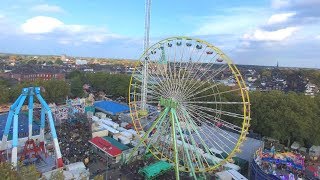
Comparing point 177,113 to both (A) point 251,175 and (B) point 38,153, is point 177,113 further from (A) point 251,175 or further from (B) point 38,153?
(B) point 38,153

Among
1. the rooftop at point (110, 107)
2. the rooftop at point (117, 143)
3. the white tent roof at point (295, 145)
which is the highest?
the rooftop at point (110, 107)

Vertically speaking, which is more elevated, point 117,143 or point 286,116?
point 286,116

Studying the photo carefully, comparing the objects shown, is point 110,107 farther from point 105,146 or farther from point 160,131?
point 160,131

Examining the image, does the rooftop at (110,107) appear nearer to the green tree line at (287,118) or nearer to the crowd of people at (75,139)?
the crowd of people at (75,139)

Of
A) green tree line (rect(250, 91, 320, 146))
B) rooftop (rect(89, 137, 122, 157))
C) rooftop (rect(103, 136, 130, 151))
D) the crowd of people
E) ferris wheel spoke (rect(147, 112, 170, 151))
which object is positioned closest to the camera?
ferris wheel spoke (rect(147, 112, 170, 151))

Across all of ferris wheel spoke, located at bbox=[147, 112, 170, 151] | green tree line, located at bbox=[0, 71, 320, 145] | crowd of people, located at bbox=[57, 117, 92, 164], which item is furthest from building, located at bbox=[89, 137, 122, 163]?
green tree line, located at bbox=[0, 71, 320, 145]

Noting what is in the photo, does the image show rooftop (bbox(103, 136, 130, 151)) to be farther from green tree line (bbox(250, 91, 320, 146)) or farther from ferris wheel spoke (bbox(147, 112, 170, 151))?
green tree line (bbox(250, 91, 320, 146))

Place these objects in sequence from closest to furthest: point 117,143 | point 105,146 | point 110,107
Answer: point 105,146 → point 117,143 → point 110,107

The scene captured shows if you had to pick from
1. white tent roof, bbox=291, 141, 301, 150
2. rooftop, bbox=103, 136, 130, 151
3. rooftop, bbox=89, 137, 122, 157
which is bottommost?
white tent roof, bbox=291, 141, 301, 150

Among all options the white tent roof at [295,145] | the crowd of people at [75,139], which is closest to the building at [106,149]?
the crowd of people at [75,139]

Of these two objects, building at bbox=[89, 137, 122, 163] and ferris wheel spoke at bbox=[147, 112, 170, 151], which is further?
building at bbox=[89, 137, 122, 163]

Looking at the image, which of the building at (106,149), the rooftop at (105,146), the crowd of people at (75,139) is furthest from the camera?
the crowd of people at (75,139)

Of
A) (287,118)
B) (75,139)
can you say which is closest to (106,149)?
(75,139)
